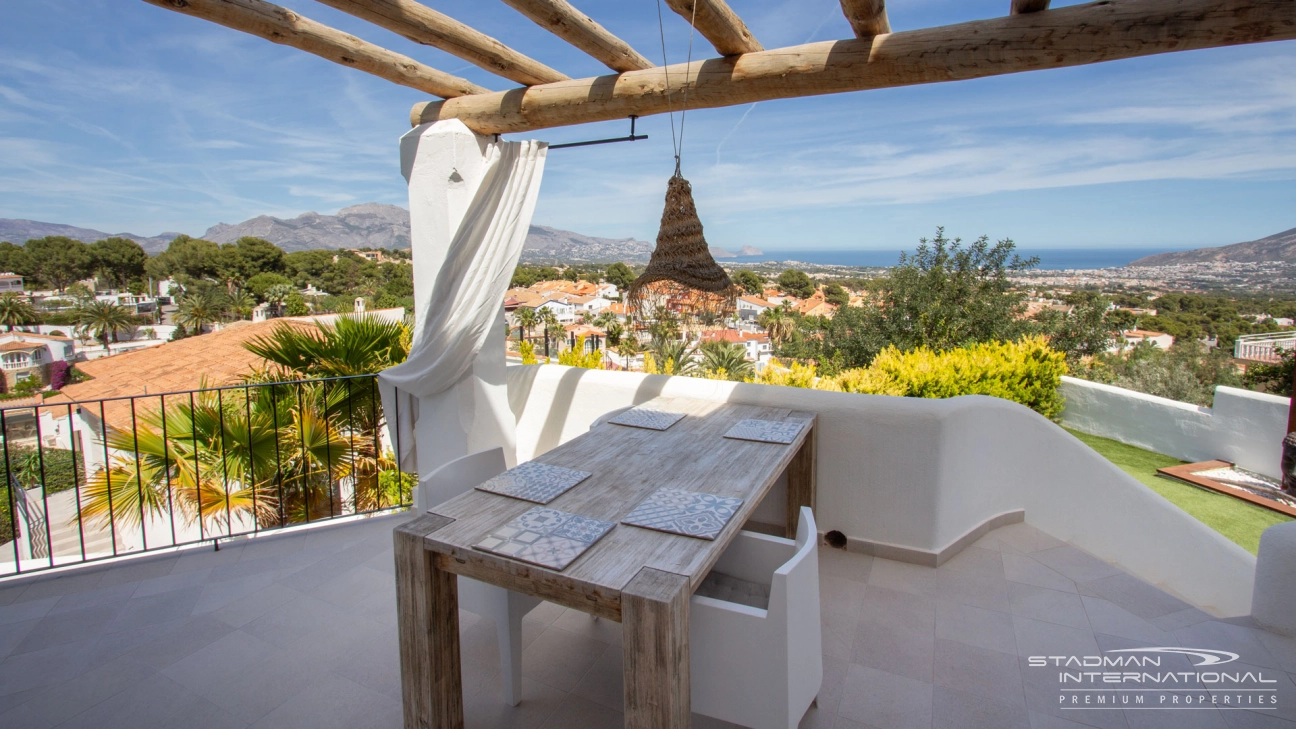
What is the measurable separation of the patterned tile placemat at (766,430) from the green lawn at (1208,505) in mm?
2483

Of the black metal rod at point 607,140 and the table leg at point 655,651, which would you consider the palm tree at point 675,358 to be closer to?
the black metal rod at point 607,140

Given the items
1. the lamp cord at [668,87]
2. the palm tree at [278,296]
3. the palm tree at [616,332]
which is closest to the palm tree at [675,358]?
the palm tree at [616,332]

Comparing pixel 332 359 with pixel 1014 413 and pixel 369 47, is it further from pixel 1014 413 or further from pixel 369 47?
pixel 1014 413

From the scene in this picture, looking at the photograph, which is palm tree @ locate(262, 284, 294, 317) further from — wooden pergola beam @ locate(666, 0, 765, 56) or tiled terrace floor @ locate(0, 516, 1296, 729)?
wooden pergola beam @ locate(666, 0, 765, 56)

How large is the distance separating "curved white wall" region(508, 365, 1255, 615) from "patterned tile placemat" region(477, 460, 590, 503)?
1201 mm

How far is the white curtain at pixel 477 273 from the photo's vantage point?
304 cm

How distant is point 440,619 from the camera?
60.2 inches

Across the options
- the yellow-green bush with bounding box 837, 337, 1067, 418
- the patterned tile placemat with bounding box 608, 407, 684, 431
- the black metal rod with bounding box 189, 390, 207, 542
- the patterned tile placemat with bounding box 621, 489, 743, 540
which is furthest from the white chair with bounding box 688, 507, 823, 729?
the black metal rod with bounding box 189, 390, 207, 542

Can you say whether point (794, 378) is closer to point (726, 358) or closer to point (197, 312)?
point (726, 358)

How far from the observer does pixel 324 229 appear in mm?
55875

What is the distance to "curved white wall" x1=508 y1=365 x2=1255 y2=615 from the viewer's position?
2566 mm

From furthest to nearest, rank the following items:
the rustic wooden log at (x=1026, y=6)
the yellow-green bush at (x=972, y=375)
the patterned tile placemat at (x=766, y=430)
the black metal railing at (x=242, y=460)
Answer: the yellow-green bush at (x=972, y=375) < the black metal railing at (x=242, y=460) < the patterned tile placemat at (x=766, y=430) < the rustic wooden log at (x=1026, y=6)

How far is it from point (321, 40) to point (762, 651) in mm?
2680

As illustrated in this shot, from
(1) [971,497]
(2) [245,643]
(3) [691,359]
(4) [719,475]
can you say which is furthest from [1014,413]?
(3) [691,359]
